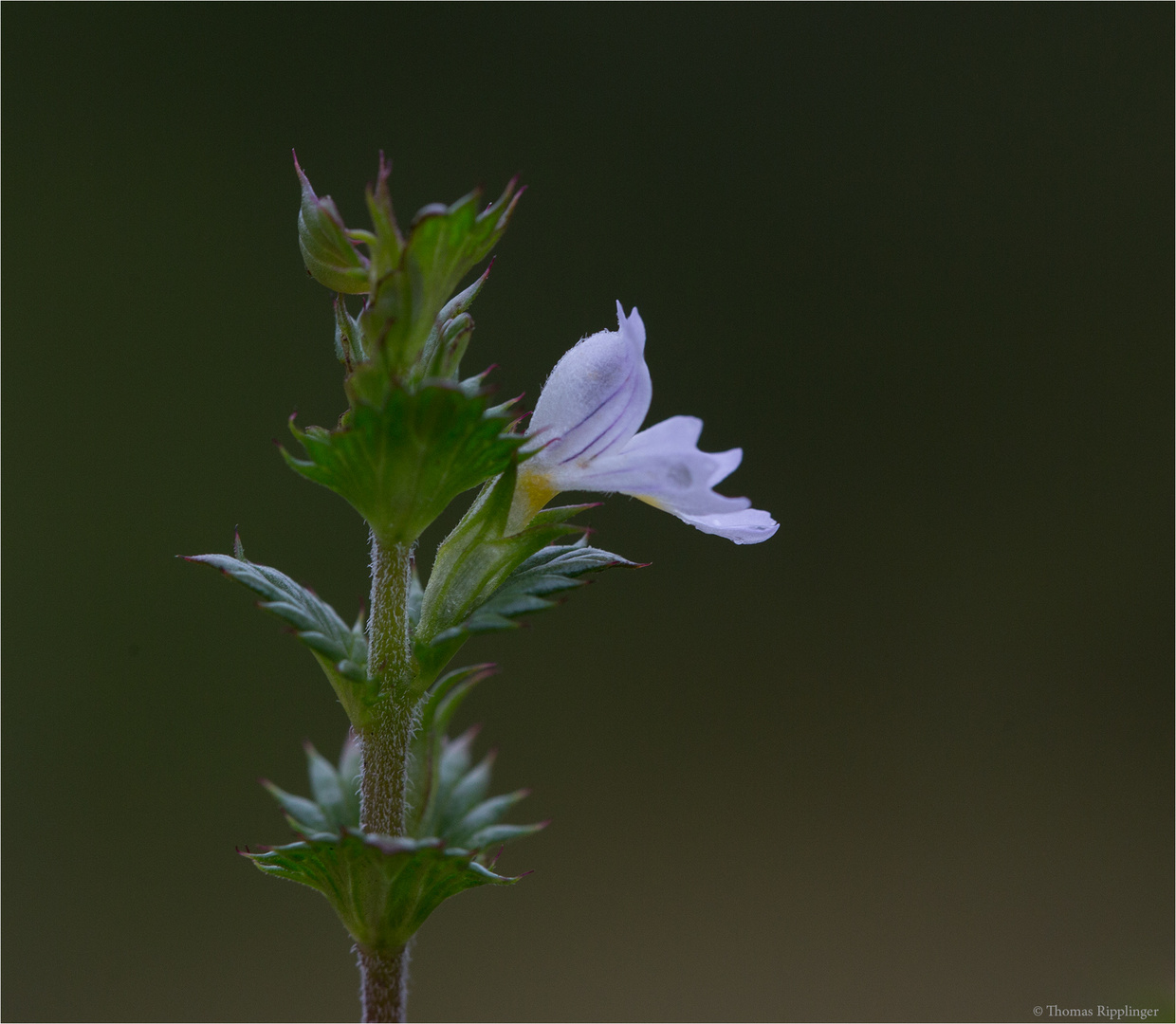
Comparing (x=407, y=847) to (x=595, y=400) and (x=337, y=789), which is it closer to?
(x=337, y=789)

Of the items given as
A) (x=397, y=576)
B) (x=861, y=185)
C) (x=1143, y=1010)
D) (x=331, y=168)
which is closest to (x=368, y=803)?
(x=397, y=576)

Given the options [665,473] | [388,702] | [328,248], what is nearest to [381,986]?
[388,702]

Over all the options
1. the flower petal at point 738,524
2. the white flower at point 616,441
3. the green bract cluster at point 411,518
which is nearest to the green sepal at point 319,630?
the green bract cluster at point 411,518

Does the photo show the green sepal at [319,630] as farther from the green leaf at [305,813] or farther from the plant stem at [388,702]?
the green leaf at [305,813]

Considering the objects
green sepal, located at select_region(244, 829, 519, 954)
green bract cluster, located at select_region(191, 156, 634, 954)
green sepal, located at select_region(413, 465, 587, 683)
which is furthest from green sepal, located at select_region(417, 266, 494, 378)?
green sepal, located at select_region(244, 829, 519, 954)

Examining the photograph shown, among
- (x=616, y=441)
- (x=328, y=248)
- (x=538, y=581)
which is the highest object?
(x=328, y=248)

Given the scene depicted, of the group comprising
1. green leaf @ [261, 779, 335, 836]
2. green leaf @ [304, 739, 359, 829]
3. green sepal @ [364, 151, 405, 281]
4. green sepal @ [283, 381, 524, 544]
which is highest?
green sepal @ [364, 151, 405, 281]

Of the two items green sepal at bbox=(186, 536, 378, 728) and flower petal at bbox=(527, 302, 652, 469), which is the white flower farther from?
green sepal at bbox=(186, 536, 378, 728)
